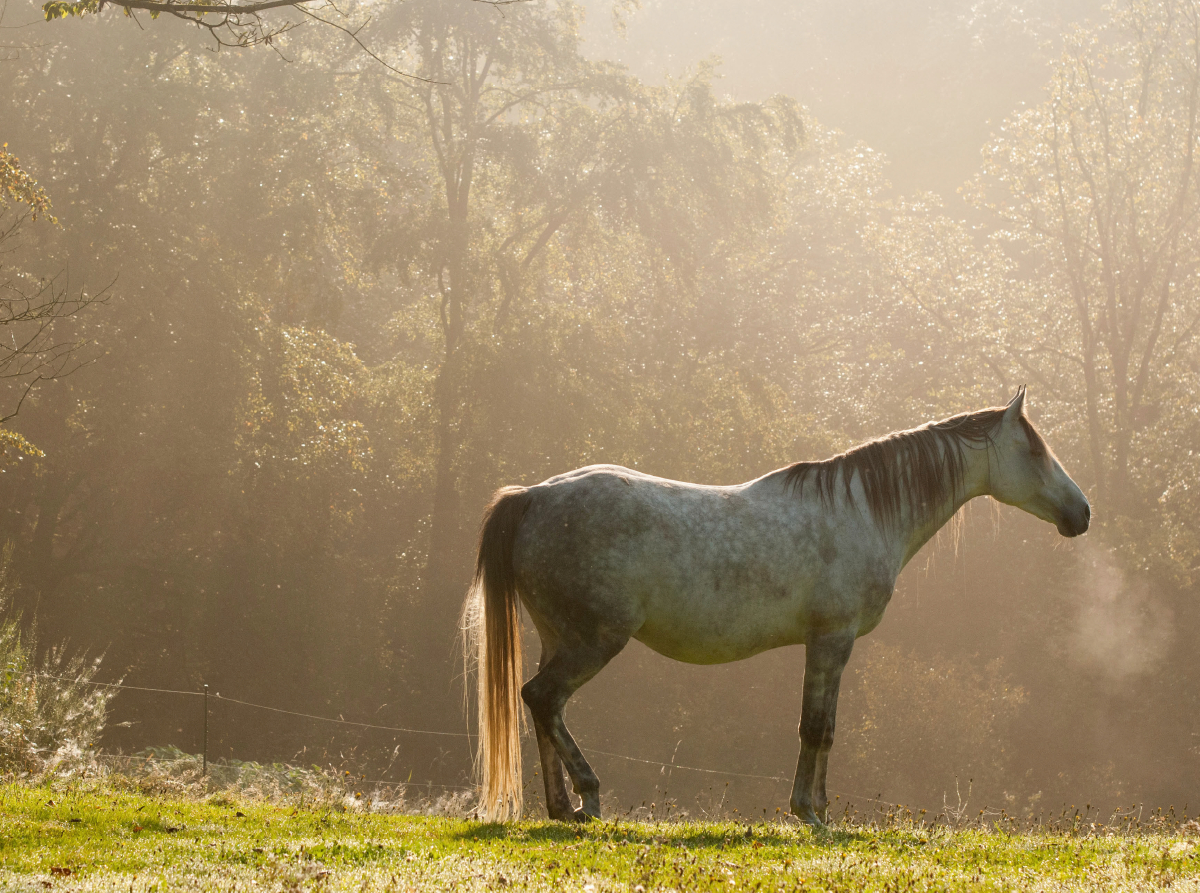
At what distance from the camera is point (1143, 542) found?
76.8 ft

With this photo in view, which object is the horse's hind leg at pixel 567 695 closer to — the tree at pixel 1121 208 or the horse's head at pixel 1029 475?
the horse's head at pixel 1029 475

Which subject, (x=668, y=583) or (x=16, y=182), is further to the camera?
(x=16, y=182)

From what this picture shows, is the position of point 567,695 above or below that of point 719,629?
below

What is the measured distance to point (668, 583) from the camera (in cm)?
711

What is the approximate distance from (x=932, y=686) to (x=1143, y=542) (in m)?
6.05

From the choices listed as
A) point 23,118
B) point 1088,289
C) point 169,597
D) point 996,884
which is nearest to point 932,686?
point 1088,289

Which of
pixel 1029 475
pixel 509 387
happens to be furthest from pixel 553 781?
pixel 509 387

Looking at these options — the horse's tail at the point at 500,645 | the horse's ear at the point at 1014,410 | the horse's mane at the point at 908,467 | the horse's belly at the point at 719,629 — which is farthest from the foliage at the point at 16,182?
the horse's ear at the point at 1014,410

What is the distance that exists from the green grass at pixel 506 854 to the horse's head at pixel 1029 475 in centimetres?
252

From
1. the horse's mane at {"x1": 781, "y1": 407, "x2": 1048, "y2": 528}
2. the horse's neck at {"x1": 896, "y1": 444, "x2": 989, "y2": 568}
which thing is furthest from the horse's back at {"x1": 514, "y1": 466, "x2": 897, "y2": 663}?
the horse's neck at {"x1": 896, "y1": 444, "x2": 989, "y2": 568}

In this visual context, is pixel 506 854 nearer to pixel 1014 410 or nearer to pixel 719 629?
pixel 719 629

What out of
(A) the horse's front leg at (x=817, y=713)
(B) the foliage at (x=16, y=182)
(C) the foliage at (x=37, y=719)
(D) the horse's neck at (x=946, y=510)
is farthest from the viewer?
(B) the foliage at (x=16, y=182)

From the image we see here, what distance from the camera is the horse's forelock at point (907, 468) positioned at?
779cm

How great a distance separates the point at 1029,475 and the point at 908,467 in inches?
46.6
